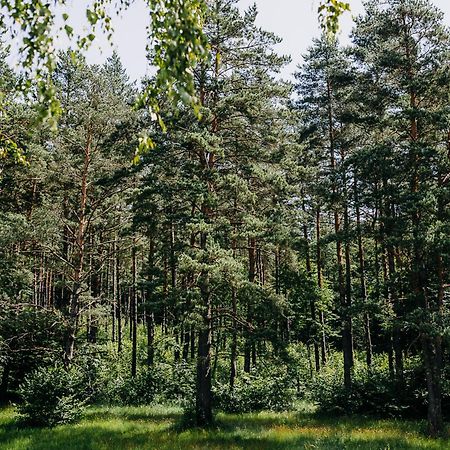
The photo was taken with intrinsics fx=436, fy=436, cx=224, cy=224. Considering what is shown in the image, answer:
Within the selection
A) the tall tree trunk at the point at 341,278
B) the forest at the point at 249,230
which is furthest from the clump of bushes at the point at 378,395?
the tall tree trunk at the point at 341,278

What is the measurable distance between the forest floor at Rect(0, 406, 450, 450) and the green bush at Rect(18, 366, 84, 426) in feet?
1.50

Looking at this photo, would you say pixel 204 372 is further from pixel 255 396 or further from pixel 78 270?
pixel 78 270

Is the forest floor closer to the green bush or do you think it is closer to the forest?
the forest

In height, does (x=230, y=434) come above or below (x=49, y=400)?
below

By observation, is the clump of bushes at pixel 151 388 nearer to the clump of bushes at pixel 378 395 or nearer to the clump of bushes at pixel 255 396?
the clump of bushes at pixel 255 396

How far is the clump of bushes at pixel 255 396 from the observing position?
59.5 feet

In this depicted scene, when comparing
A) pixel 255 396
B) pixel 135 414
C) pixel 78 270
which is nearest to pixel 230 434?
pixel 255 396

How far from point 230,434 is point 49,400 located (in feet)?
21.4

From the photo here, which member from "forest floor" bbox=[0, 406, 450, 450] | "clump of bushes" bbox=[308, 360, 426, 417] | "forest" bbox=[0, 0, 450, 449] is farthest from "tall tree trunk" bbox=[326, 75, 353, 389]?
"forest floor" bbox=[0, 406, 450, 450]

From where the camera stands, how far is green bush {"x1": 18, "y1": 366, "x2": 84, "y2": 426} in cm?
1470

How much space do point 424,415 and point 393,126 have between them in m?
10.2

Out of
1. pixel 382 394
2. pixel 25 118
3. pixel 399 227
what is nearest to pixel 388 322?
pixel 399 227

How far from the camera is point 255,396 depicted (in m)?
18.5

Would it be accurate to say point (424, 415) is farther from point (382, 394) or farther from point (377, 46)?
point (377, 46)
